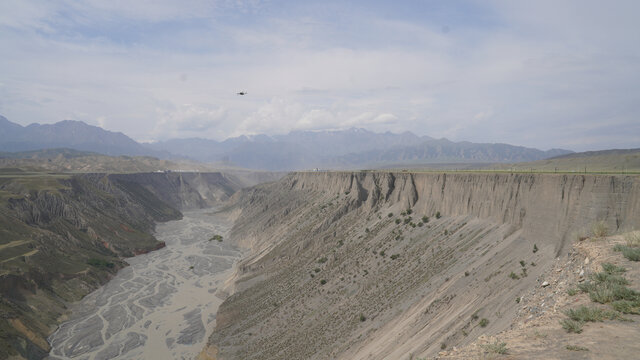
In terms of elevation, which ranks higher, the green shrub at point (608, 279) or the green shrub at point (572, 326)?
the green shrub at point (608, 279)

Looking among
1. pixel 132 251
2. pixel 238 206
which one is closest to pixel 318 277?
pixel 132 251

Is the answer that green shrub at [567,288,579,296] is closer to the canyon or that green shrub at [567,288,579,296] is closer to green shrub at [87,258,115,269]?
the canyon

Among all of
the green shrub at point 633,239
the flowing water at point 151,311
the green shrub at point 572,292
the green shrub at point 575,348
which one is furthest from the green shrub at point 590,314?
the flowing water at point 151,311

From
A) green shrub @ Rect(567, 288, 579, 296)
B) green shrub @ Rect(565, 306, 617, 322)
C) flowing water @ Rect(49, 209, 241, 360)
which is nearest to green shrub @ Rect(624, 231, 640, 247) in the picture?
green shrub @ Rect(567, 288, 579, 296)

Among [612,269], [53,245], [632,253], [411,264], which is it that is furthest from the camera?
[53,245]

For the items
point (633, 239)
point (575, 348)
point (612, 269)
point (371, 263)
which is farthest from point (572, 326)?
point (371, 263)

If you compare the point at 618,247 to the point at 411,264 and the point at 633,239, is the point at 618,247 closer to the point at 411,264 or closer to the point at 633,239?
the point at 633,239

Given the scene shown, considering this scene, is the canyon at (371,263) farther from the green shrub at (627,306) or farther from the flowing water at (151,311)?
the green shrub at (627,306)
